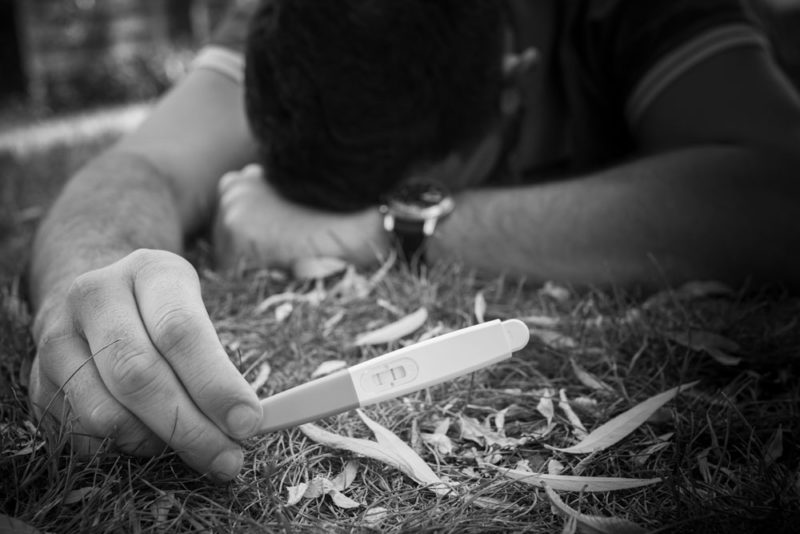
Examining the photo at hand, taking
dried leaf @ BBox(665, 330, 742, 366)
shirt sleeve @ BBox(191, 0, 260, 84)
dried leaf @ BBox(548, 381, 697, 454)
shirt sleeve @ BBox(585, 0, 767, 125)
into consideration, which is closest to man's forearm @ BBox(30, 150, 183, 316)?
shirt sleeve @ BBox(191, 0, 260, 84)

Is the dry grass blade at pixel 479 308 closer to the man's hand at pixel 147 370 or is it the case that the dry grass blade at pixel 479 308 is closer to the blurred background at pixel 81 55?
the man's hand at pixel 147 370

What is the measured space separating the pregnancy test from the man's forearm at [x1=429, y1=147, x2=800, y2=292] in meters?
0.77

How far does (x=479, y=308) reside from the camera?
62.2 inches

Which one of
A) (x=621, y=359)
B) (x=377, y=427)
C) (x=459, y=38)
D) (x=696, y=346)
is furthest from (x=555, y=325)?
(x=459, y=38)

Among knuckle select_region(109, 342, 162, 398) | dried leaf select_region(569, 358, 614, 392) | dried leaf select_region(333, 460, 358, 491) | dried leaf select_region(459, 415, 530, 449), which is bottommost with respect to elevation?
dried leaf select_region(569, 358, 614, 392)

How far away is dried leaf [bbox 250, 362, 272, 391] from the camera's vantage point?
131cm

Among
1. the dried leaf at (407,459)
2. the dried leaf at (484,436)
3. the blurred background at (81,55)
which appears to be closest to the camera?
the dried leaf at (407,459)

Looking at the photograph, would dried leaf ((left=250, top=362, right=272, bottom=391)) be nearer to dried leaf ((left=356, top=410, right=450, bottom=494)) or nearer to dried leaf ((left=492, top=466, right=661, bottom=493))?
dried leaf ((left=356, top=410, right=450, bottom=494))

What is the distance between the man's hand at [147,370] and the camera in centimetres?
95

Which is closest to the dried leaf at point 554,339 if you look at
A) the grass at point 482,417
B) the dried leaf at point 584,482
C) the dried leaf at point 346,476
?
the grass at point 482,417

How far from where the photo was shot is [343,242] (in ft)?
6.18

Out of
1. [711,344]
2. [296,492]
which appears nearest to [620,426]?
[711,344]

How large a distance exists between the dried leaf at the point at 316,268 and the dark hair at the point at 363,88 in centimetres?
22

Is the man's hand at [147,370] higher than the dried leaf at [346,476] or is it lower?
higher
